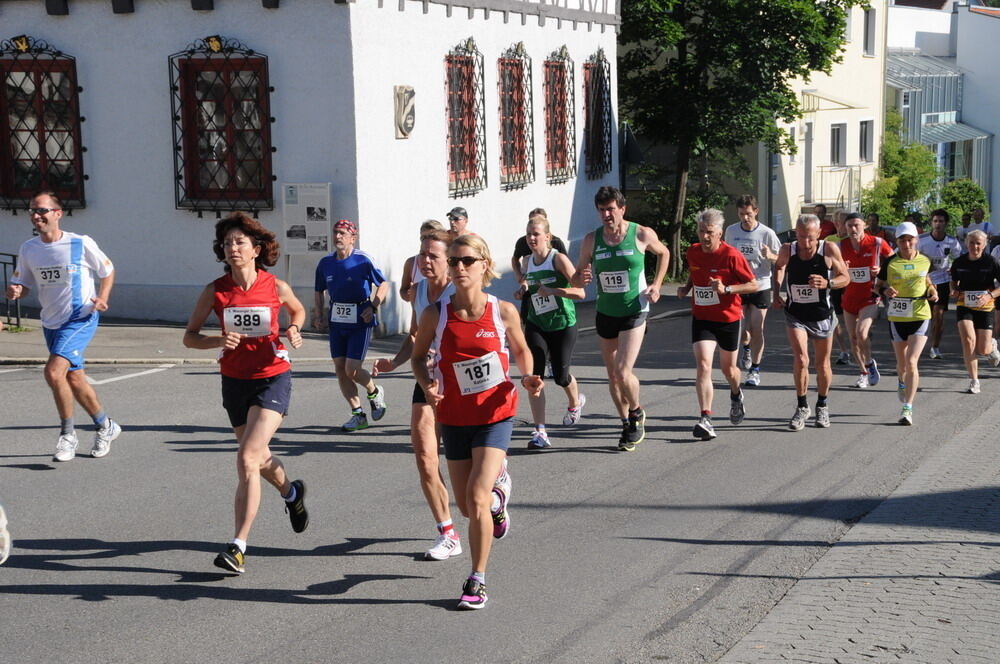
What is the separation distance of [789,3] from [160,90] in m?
13.4

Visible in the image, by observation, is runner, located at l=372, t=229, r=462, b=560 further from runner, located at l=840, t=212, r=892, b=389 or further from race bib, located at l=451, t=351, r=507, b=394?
runner, located at l=840, t=212, r=892, b=389

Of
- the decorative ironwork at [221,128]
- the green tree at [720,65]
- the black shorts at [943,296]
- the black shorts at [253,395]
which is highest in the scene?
the green tree at [720,65]

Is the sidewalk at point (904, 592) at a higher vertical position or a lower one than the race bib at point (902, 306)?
lower

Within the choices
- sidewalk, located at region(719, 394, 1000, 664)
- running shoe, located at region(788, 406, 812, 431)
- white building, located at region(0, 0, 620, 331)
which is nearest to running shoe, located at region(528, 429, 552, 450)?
running shoe, located at region(788, 406, 812, 431)

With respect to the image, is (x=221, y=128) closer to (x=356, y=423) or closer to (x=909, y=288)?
(x=356, y=423)

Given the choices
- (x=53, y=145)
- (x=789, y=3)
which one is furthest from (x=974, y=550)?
(x=789, y=3)

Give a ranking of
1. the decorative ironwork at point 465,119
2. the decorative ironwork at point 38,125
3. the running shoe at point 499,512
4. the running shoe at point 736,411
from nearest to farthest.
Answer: the running shoe at point 499,512 < the running shoe at point 736,411 < the decorative ironwork at point 38,125 < the decorative ironwork at point 465,119

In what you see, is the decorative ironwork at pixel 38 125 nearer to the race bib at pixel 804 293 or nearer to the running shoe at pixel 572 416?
the running shoe at pixel 572 416

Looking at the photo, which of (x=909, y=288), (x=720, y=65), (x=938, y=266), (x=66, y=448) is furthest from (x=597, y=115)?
(x=66, y=448)

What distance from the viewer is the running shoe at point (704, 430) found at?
11.2 metres

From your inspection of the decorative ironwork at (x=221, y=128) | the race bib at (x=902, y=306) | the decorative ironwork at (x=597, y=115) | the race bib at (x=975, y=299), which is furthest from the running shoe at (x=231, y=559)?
the decorative ironwork at (x=597, y=115)

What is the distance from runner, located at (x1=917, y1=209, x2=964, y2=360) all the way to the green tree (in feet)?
29.3

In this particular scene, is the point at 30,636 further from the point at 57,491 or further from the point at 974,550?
the point at 974,550

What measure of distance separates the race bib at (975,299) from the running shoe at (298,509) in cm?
847
